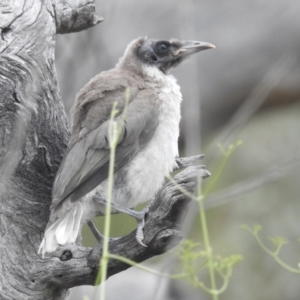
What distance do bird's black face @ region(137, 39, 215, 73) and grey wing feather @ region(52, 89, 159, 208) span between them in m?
0.56

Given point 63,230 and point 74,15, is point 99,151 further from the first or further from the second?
point 74,15

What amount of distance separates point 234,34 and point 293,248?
2.99 meters

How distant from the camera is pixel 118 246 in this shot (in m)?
4.26

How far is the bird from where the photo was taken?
173 inches

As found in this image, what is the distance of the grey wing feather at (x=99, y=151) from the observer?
4395 mm

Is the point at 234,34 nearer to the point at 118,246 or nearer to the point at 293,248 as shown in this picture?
the point at 293,248

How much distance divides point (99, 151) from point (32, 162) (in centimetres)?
43

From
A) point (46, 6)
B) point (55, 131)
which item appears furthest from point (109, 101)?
point (46, 6)

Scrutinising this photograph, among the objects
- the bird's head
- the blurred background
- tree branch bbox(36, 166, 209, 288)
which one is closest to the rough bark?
tree branch bbox(36, 166, 209, 288)

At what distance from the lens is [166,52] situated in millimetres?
5492

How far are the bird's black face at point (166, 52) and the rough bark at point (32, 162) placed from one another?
756mm

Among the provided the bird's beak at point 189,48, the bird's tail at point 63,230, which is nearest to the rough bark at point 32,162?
the bird's tail at point 63,230

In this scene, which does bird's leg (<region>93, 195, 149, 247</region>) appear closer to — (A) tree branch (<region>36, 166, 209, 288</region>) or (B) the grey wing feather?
(A) tree branch (<region>36, 166, 209, 288</region>)

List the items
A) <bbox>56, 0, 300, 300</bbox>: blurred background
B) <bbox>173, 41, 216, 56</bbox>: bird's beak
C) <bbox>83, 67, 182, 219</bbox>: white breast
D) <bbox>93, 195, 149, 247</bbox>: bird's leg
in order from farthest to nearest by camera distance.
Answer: <bbox>56, 0, 300, 300</bbox>: blurred background, <bbox>173, 41, 216, 56</bbox>: bird's beak, <bbox>83, 67, 182, 219</bbox>: white breast, <bbox>93, 195, 149, 247</bbox>: bird's leg
